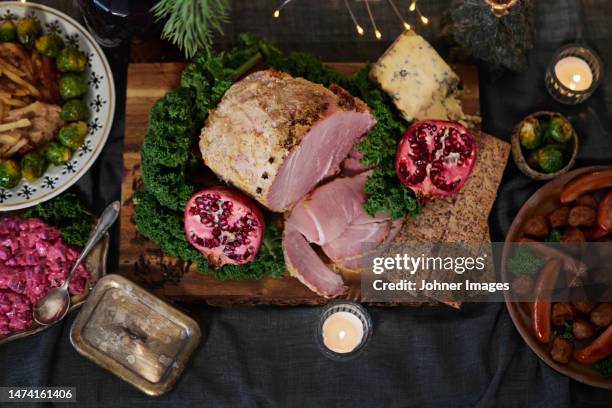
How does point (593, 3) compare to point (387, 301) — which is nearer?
point (387, 301)

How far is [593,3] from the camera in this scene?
10.3ft

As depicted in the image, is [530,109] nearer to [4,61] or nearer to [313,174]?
[313,174]

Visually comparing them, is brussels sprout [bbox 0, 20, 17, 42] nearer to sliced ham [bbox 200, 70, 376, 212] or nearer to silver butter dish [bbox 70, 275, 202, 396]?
sliced ham [bbox 200, 70, 376, 212]

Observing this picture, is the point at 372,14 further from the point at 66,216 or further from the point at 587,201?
the point at 66,216

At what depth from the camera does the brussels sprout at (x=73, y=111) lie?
283cm

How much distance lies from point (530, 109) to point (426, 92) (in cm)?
60

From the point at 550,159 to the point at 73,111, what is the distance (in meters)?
2.11

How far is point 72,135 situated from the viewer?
281 centimetres

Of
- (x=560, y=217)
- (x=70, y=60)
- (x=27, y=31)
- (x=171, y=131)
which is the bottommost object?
(x=560, y=217)

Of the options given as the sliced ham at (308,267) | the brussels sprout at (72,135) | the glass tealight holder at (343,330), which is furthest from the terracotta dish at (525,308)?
the brussels sprout at (72,135)

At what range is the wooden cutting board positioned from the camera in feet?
9.58

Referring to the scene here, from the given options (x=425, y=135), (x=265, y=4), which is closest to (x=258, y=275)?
(x=425, y=135)

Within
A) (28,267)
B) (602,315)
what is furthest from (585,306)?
(28,267)

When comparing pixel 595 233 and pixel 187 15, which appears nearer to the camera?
pixel 187 15
